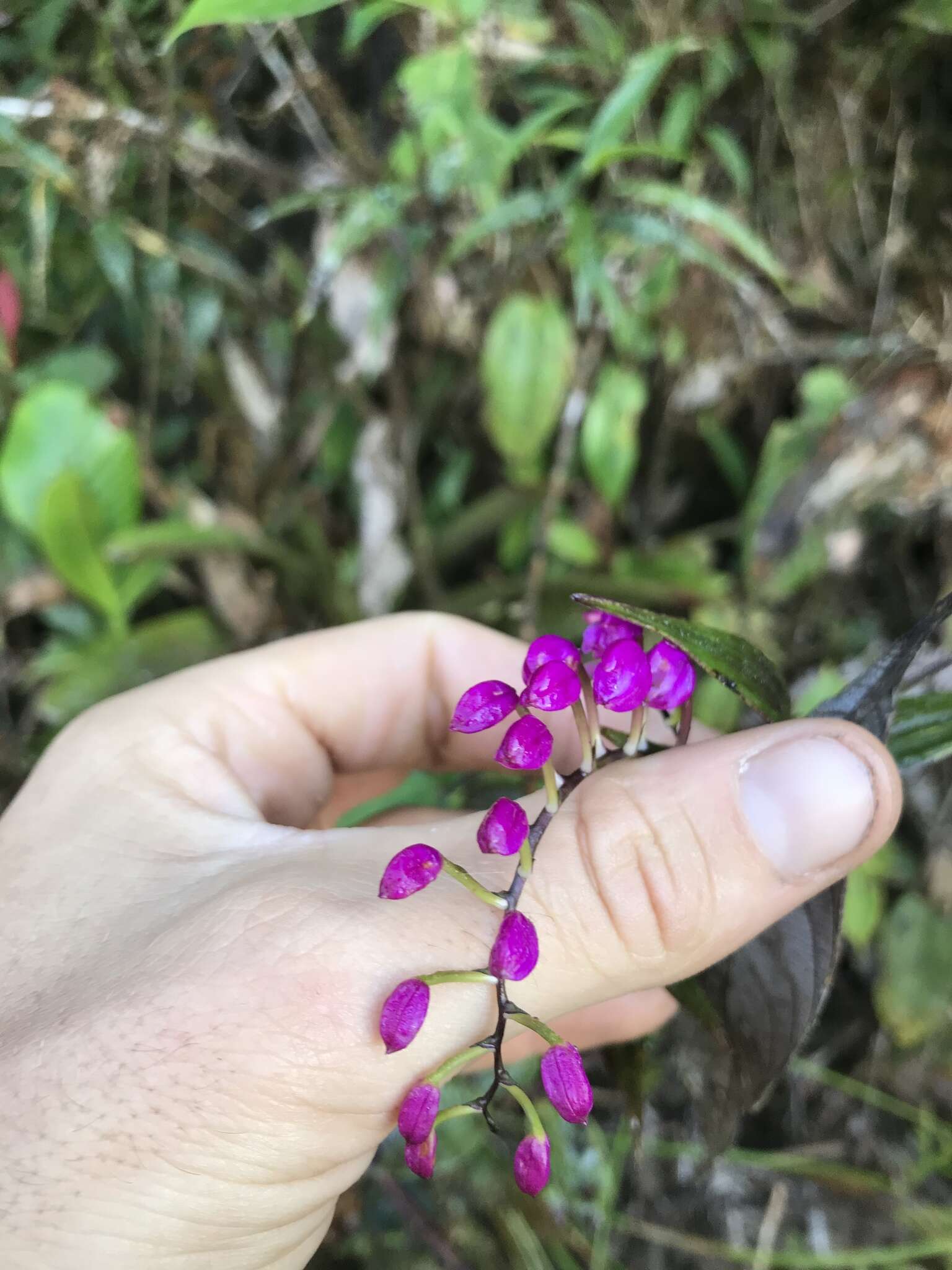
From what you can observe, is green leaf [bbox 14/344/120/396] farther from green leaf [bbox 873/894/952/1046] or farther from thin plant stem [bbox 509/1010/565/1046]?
green leaf [bbox 873/894/952/1046]

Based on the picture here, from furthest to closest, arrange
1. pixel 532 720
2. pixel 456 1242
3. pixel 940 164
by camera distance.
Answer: pixel 940 164, pixel 456 1242, pixel 532 720

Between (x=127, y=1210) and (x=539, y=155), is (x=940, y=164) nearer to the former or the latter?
(x=539, y=155)

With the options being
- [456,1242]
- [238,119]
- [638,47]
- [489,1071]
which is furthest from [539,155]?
[456,1242]

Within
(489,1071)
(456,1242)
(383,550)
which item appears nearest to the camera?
(489,1071)

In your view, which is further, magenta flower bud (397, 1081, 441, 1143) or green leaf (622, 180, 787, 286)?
green leaf (622, 180, 787, 286)

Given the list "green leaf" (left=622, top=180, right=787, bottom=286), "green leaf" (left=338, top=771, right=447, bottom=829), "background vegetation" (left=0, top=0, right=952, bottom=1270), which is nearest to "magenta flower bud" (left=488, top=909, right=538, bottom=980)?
"green leaf" (left=338, top=771, right=447, bottom=829)

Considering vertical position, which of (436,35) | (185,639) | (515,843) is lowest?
(185,639)

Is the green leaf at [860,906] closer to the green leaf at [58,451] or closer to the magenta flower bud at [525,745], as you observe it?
the magenta flower bud at [525,745]

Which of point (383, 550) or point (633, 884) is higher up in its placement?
point (633, 884)
